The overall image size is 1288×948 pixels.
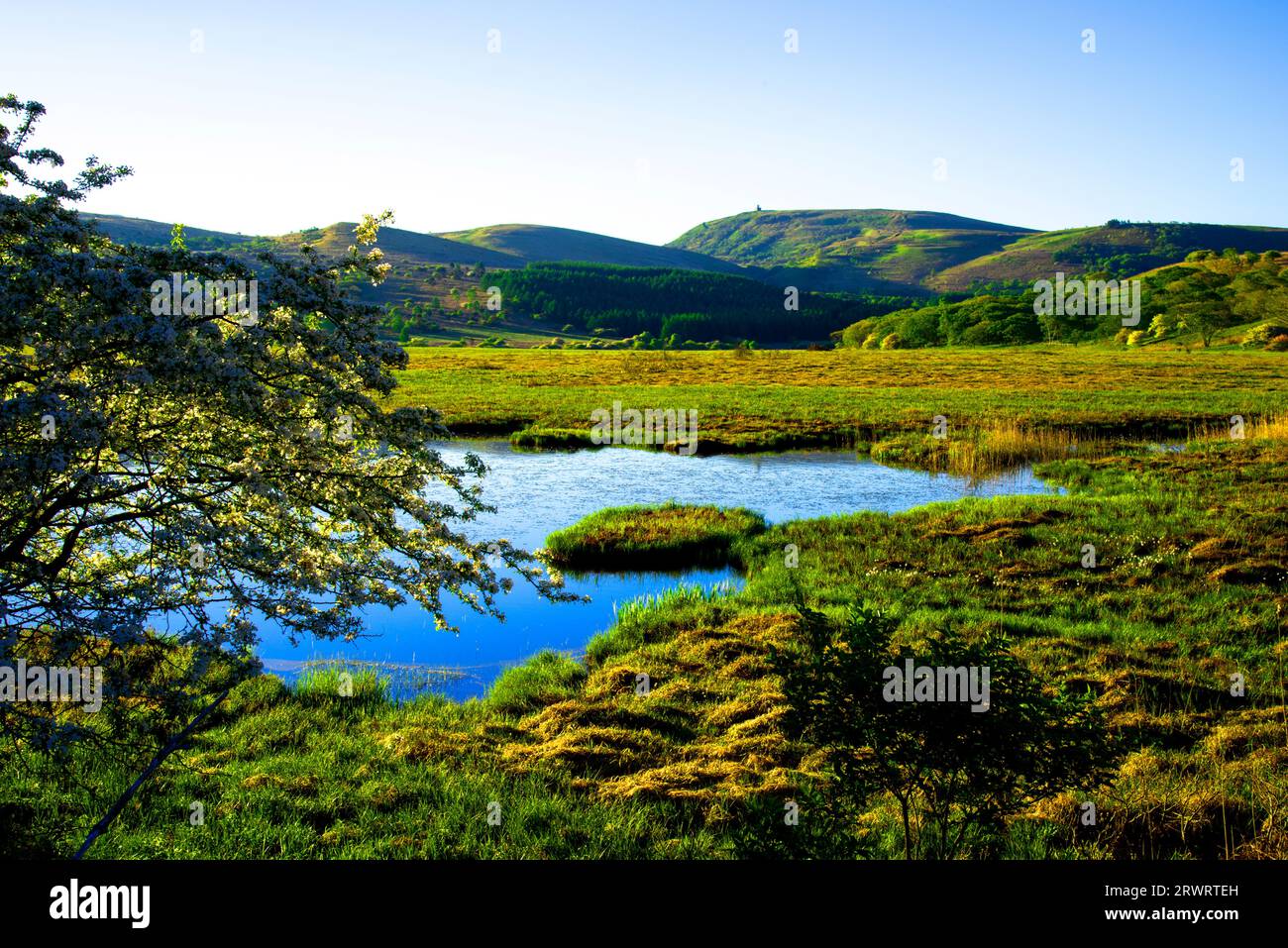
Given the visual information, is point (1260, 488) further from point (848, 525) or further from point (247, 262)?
point (247, 262)

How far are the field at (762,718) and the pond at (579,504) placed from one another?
1414mm

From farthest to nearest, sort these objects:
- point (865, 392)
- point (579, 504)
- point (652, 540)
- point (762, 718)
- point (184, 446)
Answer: point (865, 392), point (579, 504), point (652, 540), point (762, 718), point (184, 446)

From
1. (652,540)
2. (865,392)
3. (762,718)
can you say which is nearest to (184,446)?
(762,718)

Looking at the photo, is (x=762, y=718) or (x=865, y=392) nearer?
(x=762, y=718)

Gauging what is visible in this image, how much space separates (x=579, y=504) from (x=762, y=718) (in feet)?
54.0

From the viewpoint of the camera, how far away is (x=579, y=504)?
27.1 metres

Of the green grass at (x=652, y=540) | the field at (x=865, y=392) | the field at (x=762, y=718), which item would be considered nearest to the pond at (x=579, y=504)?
the green grass at (x=652, y=540)

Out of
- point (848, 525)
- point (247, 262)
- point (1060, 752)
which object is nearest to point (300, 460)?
point (247, 262)

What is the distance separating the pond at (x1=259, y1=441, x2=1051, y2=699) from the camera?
15.7 metres

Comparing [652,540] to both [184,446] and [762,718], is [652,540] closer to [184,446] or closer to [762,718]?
[762,718]

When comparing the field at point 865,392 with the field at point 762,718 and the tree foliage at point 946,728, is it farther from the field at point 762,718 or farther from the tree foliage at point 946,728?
the tree foliage at point 946,728

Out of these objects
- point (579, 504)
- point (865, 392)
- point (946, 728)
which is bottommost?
point (579, 504)

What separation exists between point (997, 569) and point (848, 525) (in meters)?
4.98
